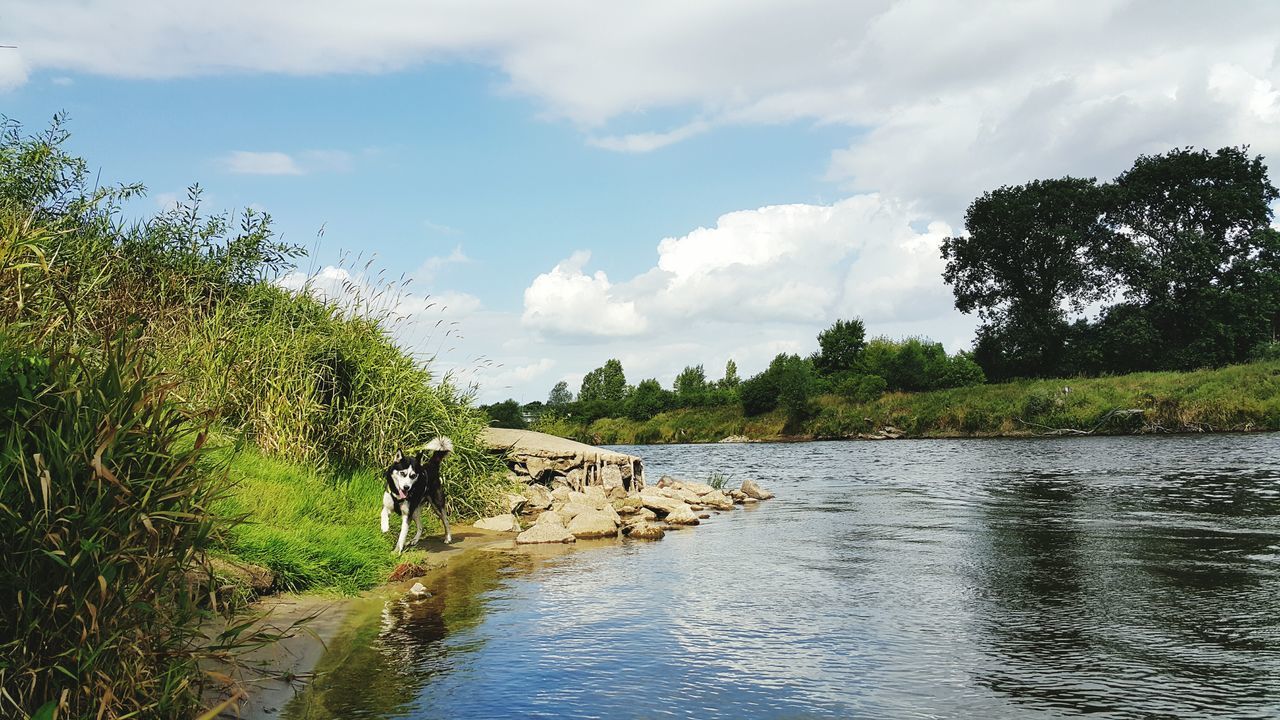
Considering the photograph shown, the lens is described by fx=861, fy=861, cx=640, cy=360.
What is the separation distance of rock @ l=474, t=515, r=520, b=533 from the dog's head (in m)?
2.85

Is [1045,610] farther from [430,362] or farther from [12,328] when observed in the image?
[430,362]

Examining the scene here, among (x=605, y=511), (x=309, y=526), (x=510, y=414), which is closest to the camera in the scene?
(x=309, y=526)

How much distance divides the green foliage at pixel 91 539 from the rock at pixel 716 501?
15.0 m

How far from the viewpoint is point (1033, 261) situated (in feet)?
177

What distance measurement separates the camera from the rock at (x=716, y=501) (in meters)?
19.0

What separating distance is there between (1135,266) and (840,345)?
2600 centimetres

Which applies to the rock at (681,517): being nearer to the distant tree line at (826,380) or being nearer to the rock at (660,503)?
the rock at (660,503)

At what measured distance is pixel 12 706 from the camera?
12.7 ft

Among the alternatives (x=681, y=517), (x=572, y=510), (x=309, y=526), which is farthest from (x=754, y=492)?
(x=309, y=526)

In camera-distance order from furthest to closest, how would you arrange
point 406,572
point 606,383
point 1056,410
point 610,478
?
point 606,383, point 1056,410, point 610,478, point 406,572

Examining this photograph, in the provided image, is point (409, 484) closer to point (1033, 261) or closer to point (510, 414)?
point (510, 414)

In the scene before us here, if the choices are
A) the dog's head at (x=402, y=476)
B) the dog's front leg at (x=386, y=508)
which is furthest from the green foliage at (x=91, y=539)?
the dog's front leg at (x=386, y=508)

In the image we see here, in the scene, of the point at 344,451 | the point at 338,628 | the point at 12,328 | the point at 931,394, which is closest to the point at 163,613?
the point at 12,328

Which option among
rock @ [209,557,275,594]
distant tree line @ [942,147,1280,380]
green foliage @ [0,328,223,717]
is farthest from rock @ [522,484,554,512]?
distant tree line @ [942,147,1280,380]
